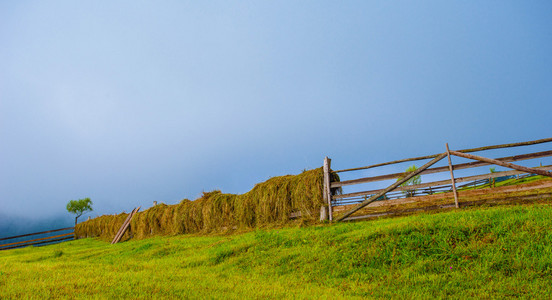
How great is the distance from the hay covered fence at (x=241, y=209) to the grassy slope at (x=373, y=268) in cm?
343

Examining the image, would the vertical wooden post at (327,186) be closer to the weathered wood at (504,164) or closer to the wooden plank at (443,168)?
the wooden plank at (443,168)

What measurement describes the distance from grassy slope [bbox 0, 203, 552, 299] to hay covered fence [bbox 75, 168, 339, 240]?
3.43 metres

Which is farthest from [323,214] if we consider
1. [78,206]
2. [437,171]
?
[78,206]

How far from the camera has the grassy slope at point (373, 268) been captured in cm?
465

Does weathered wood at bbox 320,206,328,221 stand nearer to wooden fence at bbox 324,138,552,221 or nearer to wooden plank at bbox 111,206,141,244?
wooden fence at bbox 324,138,552,221

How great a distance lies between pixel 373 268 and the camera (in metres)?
5.82

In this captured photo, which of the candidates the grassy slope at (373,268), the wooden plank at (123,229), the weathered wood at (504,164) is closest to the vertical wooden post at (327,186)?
the grassy slope at (373,268)

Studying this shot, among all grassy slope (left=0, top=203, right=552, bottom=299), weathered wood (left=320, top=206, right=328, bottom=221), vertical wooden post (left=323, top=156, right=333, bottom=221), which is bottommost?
grassy slope (left=0, top=203, right=552, bottom=299)

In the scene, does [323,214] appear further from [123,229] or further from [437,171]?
[123,229]

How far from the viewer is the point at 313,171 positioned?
37.6ft

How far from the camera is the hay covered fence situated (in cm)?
1130

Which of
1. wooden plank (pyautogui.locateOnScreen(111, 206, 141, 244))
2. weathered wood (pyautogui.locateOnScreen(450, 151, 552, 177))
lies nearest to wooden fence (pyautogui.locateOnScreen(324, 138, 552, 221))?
weathered wood (pyautogui.locateOnScreen(450, 151, 552, 177))

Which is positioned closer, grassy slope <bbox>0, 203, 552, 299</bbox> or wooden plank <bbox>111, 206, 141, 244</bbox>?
grassy slope <bbox>0, 203, 552, 299</bbox>

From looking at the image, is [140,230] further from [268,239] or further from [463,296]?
[463,296]
